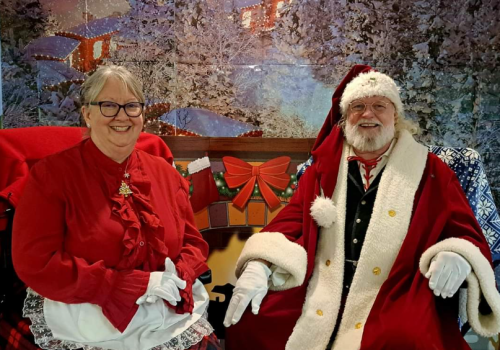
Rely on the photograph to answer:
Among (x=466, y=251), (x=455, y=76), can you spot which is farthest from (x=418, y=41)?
(x=466, y=251)

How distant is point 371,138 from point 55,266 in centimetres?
155

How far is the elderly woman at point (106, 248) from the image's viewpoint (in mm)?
1633

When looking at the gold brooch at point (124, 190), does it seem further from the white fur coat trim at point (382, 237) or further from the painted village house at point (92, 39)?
the painted village house at point (92, 39)

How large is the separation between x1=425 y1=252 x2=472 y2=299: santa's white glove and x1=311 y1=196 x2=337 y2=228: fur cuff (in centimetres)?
52

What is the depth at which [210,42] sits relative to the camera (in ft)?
10.4

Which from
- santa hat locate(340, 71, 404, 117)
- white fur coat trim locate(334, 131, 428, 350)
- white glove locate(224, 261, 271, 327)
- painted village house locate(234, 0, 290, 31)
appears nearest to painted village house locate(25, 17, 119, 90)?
painted village house locate(234, 0, 290, 31)

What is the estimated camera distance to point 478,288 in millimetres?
1791

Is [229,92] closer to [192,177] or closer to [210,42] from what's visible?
[210,42]

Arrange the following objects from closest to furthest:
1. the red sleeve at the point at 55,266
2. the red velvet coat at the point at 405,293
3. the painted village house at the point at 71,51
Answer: the red sleeve at the point at 55,266 → the red velvet coat at the point at 405,293 → the painted village house at the point at 71,51

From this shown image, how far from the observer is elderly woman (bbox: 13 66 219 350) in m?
1.63

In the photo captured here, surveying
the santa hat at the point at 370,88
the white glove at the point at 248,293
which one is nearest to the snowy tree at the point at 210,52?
the santa hat at the point at 370,88

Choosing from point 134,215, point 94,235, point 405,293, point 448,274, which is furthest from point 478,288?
point 94,235

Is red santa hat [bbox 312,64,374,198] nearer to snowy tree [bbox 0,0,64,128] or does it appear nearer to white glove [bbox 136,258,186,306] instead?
white glove [bbox 136,258,186,306]

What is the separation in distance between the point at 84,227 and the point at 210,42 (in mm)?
1927
